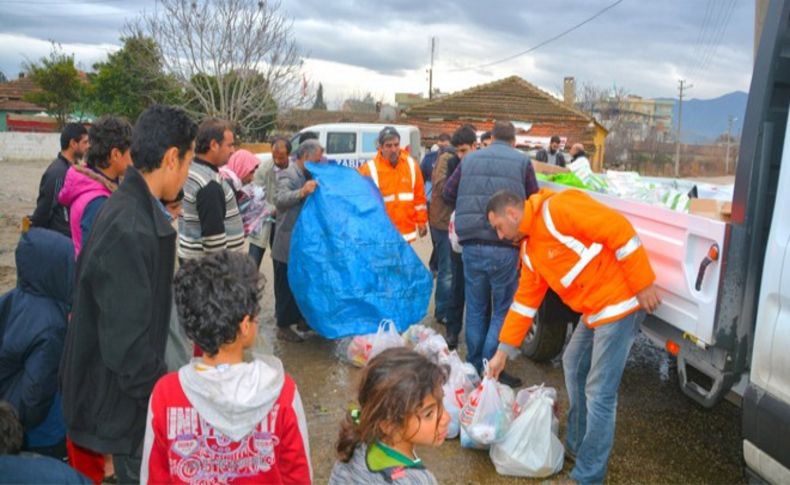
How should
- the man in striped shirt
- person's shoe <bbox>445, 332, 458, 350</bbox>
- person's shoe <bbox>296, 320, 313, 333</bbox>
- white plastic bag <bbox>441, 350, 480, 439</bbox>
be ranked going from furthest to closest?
→ person's shoe <bbox>296, 320, 313, 333</bbox> → person's shoe <bbox>445, 332, 458, 350</bbox> → white plastic bag <bbox>441, 350, 480, 439</bbox> → the man in striped shirt

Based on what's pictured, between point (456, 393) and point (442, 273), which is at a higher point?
point (442, 273)

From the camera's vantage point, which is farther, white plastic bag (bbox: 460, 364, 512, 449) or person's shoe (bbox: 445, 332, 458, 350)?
person's shoe (bbox: 445, 332, 458, 350)

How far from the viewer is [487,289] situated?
454 centimetres

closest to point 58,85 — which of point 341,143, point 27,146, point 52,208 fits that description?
point 27,146

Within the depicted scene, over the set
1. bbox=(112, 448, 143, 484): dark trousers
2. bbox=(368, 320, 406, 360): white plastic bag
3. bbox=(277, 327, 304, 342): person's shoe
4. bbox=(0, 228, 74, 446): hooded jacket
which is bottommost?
bbox=(277, 327, 304, 342): person's shoe

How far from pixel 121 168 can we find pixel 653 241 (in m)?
2.97

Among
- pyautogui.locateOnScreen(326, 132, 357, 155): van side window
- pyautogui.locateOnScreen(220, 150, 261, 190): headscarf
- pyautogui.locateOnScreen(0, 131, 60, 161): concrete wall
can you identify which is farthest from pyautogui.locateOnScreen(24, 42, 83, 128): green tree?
pyautogui.locateOnScreen(220, 150, 261, 190): headscarf

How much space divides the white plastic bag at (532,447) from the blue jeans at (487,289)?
101 cm

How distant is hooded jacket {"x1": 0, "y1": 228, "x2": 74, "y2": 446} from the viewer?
2.56m

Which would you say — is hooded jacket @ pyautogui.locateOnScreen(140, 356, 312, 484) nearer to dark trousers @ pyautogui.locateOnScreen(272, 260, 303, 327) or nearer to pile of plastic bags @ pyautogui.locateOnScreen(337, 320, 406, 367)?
pile of plastic bags @ pyautogui.locateOnScreen(337, 320, 406, 367)

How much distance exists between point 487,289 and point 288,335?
200 cm

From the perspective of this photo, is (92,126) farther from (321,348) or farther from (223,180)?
(321,348)

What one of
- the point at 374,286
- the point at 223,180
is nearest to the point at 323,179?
the point at 374,286

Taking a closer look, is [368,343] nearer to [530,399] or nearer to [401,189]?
[530,399]
